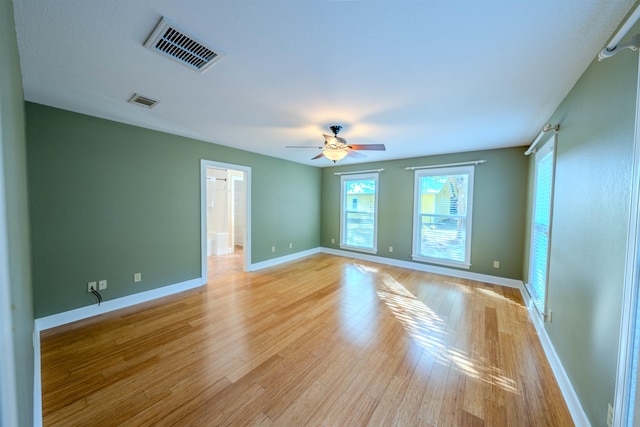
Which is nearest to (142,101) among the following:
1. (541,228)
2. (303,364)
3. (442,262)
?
(303,364)

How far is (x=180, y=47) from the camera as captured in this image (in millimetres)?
1524

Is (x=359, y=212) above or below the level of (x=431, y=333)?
above

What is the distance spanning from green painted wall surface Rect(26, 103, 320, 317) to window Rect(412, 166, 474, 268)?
148 inches

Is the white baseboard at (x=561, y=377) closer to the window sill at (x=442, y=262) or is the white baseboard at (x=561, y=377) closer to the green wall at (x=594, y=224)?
the green wall at (x=594, y=224)

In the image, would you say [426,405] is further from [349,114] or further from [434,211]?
[434,211]

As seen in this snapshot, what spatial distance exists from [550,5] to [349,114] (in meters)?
1.63

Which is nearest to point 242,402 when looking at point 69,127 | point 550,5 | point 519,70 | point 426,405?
point 426,405

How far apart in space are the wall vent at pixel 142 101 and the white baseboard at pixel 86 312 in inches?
92.5

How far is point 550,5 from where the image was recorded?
1.19 m

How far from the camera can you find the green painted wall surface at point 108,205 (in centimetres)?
247

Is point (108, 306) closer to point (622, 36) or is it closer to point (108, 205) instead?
point (108, 205)

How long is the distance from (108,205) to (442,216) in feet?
17.5

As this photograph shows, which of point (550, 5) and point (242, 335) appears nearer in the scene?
point (550, 5)

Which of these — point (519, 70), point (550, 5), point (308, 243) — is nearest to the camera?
point (550, 5)
